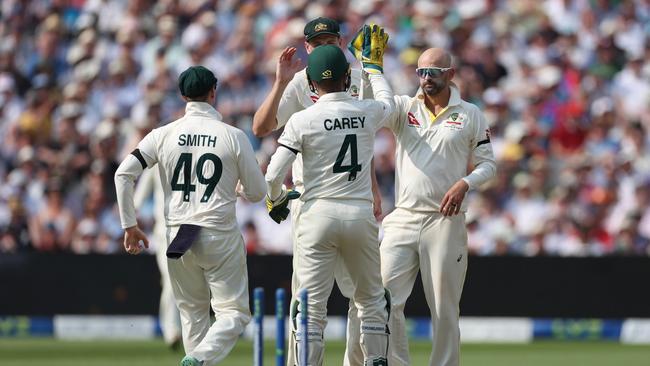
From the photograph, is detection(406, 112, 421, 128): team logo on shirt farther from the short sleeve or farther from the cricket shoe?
the cricket shoe

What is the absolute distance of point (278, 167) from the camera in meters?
8.68

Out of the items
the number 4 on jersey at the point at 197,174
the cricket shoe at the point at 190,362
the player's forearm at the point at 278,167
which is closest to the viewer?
the cricket shoe at the point at 190,362

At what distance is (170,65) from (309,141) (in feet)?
27.9

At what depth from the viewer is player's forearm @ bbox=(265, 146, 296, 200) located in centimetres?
868

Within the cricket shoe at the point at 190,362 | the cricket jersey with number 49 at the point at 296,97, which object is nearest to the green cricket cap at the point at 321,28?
the cricket jersey with number 49 at the point at 296,97

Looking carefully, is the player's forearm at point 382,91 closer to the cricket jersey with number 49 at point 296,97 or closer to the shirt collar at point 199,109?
the cricket jersey with number 49 at point 296,97

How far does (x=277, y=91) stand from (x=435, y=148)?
113 centimetres

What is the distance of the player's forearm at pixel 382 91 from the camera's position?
29.9 ft

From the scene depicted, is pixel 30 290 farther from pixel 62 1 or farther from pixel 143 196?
pixel 62 1

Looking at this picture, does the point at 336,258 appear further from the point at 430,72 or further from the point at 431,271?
the point at 430,72

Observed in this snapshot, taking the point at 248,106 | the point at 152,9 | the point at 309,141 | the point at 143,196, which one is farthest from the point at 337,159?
the point at 152,9

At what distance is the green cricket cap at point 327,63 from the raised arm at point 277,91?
48 cm

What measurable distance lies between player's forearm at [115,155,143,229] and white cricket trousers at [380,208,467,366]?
68.8 inches

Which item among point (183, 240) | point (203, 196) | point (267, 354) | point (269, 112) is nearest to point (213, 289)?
point (183, 240)
